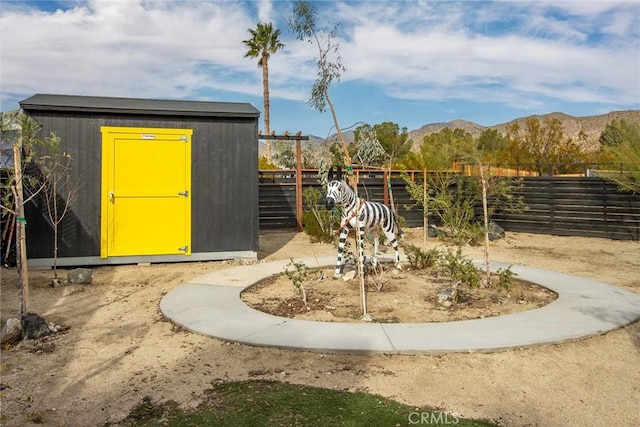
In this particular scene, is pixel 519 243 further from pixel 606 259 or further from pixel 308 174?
pixel 308 174

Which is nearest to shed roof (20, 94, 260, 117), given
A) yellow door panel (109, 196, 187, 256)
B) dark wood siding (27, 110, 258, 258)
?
dark wood siding (27, 110, 258, 258)

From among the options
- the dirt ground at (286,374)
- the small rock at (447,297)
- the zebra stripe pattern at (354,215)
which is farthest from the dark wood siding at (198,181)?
the small rock at (447,297)

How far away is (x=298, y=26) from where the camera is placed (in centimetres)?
582

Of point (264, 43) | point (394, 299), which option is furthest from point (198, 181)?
point (264, 43)

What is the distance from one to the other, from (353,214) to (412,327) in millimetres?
2494

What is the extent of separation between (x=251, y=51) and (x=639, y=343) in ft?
106

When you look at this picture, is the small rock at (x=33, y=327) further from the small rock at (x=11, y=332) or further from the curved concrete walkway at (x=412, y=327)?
the curved concrete walkway at (x=412, y=327)

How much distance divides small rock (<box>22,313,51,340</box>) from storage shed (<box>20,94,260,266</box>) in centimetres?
412

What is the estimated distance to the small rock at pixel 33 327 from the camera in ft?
15.8

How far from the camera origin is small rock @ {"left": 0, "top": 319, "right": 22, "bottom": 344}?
4.61 m

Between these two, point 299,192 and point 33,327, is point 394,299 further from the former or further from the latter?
point 299,192

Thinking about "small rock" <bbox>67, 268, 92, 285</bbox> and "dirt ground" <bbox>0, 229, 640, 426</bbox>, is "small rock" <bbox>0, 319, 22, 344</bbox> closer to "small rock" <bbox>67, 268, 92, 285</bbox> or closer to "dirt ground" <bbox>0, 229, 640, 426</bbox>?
"dirt ground" <bbox>0, 229, 640, 426</bbox>

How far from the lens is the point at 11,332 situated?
184 inches

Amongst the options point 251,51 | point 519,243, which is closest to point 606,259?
point 519,243
